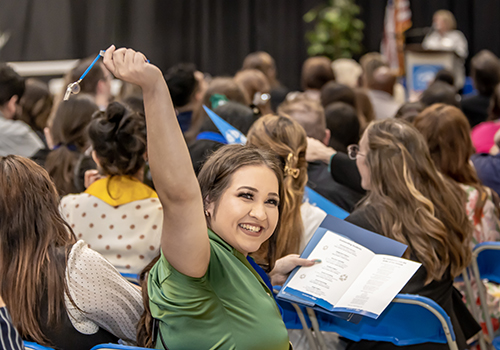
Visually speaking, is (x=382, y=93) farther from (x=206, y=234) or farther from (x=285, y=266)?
(x=206, y=234)

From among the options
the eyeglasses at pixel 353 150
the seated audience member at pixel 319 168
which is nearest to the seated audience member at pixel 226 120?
the seated audience member at pixel 319 168

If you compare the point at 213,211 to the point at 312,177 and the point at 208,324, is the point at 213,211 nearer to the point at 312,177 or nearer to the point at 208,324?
the point at 208,324

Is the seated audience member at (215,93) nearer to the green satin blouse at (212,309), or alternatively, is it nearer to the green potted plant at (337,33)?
the green satin blouse at (212,309)

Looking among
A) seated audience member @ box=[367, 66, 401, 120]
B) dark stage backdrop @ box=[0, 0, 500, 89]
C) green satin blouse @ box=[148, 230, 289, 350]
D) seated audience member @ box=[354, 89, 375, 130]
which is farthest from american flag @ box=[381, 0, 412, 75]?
green satin blouse @ box=[148, 230, 289, 350]

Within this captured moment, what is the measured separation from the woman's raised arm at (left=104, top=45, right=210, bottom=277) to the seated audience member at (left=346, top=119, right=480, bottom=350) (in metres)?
1.14

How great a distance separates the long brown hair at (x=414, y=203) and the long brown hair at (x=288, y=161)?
28cm

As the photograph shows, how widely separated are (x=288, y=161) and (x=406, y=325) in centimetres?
75

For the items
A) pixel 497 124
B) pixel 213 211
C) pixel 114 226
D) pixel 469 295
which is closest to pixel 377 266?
pixel 213 211

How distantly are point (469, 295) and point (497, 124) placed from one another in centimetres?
186

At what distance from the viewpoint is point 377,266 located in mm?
1813

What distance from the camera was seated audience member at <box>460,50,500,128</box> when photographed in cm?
477

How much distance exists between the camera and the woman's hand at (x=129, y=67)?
101cm

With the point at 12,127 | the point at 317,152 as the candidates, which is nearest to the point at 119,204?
the point at 317,152

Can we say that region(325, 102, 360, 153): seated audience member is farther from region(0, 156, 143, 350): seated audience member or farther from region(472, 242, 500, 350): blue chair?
region(0, 156, 143, 350): seated audience member
